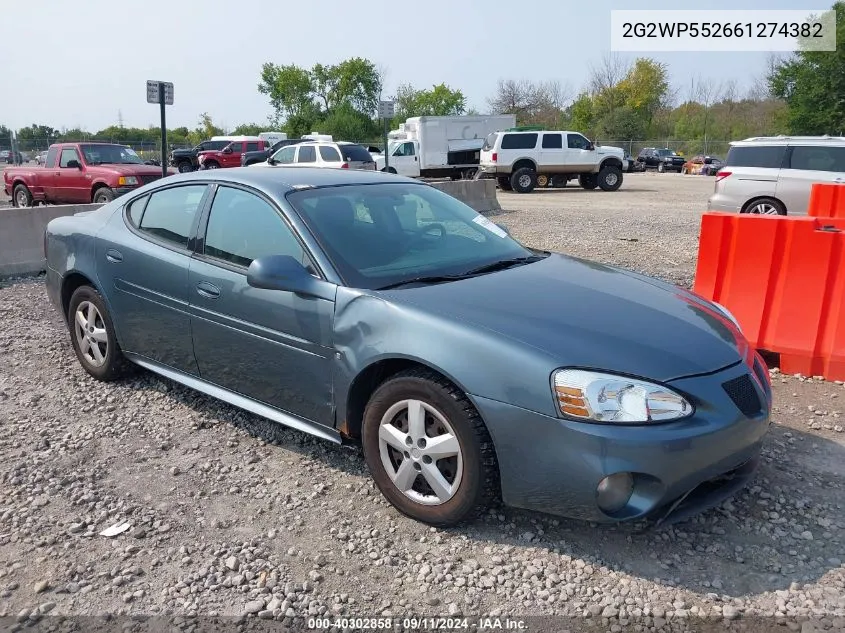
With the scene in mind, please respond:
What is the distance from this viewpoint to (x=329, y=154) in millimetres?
20188

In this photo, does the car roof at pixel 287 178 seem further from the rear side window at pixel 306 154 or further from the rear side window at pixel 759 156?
the rear side window at pixel 306 154

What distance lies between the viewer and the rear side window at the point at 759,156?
12.6 m

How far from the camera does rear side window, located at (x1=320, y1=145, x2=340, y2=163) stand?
20.0 meters

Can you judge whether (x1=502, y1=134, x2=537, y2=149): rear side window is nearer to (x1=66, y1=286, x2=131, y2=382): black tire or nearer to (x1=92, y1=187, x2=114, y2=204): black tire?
(x1=92, y1=187, x2=114, y2=204): black tire

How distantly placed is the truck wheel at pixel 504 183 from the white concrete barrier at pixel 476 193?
7704 mm

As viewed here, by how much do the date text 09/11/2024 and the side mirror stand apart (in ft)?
4.74

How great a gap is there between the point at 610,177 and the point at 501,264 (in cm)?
2221

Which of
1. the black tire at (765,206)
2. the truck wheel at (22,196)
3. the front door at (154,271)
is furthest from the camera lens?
the truck wheel at (22,196)

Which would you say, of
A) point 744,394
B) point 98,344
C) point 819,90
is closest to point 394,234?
point 744,394

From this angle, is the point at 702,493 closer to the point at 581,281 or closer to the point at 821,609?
the point at 821,609

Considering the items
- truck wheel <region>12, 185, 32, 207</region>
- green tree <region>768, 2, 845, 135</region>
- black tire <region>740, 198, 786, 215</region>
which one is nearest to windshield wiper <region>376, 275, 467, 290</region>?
black tire <region>740, 198, 786, 215</region>

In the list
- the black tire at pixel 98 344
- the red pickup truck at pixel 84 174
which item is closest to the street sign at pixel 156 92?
the red pickup truck at pixel 84 174

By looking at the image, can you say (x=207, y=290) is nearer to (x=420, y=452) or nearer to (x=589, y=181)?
(x=420, y=452)

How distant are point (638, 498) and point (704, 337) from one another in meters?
0.88
